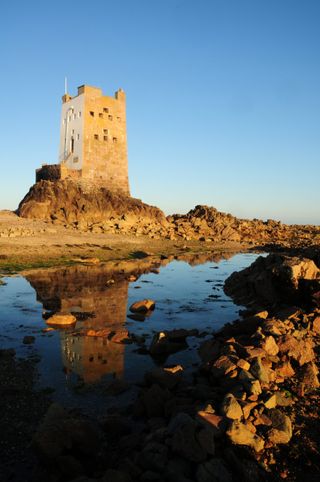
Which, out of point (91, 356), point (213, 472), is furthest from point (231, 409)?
point (91, 356)

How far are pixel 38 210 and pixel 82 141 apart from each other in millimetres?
12566

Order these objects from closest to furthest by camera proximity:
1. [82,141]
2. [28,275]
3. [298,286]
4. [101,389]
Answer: [101,389] < [298,286] < [28,275] < [82,141]

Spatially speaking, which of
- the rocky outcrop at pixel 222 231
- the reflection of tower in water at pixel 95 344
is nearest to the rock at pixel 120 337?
the reflection of tower in water at pixel 95 344

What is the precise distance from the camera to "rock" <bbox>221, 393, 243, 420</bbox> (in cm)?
750

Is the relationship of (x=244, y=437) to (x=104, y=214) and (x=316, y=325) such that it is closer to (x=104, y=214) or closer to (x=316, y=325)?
(x=316, y=325)

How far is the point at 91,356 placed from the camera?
12867mm

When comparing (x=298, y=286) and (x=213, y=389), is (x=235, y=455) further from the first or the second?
(x=298, y=286)

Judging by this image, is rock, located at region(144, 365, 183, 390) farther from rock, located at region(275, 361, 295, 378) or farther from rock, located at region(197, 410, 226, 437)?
rock, located at region(197, 410, 226, 437)

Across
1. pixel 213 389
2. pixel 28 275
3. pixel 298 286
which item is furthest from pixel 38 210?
pixel 213 389

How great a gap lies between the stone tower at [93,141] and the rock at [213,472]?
54567mm

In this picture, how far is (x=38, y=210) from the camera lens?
5284cm

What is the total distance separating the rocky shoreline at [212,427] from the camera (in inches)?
258

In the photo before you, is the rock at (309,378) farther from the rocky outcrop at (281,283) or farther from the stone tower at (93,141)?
the stone tower at (93,141)

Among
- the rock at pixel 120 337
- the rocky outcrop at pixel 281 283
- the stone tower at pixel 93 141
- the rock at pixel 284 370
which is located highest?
the stone tower at pixel 93 141
